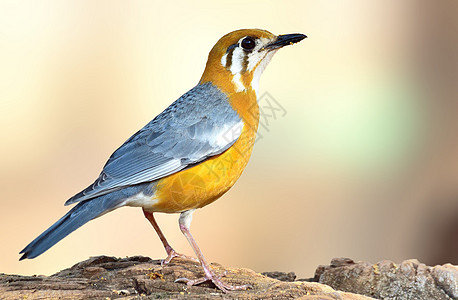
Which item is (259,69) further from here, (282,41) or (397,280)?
(397,280)

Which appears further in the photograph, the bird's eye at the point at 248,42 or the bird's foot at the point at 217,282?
the bird's eye at the point at 248,42

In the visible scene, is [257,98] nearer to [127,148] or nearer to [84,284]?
[127,148]

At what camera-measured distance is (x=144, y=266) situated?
14.6ft

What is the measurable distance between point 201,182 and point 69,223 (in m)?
1.04

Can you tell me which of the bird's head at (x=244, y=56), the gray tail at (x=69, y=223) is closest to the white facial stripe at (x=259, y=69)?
the bird's head at (x=244, y=56)

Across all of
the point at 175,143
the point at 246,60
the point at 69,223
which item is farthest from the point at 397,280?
the point at 69,223

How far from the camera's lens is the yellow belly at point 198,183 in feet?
14.2

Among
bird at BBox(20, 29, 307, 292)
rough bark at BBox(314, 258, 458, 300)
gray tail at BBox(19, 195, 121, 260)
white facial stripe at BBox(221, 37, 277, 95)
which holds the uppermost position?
white facial stripe at BBox(221, 37, 277, 95)

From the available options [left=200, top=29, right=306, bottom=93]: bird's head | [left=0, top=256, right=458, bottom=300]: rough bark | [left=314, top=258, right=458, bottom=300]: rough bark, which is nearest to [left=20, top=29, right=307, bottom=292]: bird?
[left=200, top=29, right=306, bottom=93]: bird's head

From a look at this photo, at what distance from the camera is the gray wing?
435 cm

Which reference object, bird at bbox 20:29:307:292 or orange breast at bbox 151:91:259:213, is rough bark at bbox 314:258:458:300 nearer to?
bird at bbox 20:29:307:292

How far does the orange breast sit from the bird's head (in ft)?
1.96

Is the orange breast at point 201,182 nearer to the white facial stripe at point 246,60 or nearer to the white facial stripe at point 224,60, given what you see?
the white facial stripe at point 246,60

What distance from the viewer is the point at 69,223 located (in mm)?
4082
